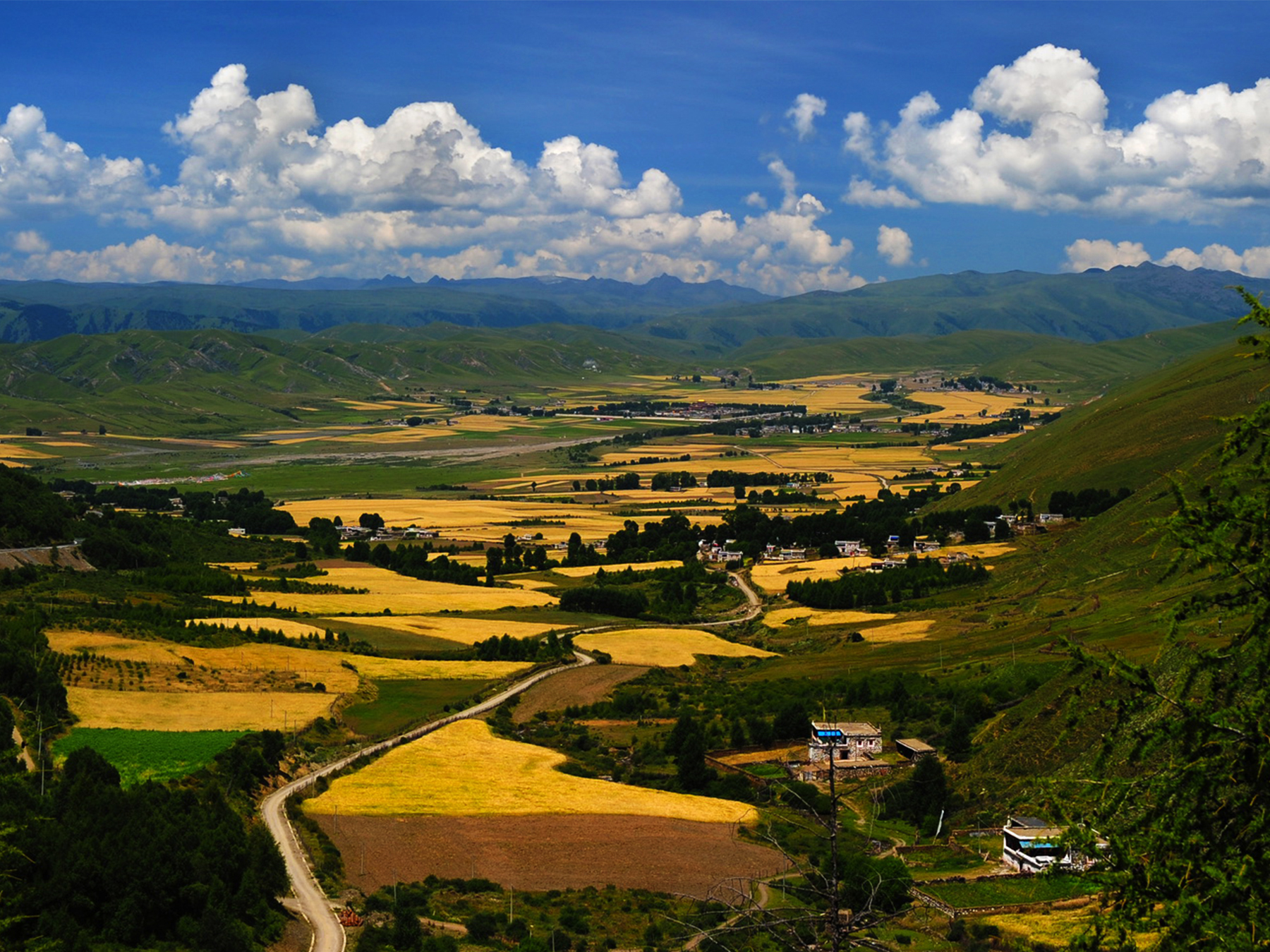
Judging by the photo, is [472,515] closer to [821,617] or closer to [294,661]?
[821,617]

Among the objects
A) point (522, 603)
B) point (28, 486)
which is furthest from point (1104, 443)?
point (28, 486)

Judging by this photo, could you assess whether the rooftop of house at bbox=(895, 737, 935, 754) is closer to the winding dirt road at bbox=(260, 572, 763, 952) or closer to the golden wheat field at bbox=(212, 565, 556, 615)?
the winding dirt road at bbox=(260, 572, 763, 952)

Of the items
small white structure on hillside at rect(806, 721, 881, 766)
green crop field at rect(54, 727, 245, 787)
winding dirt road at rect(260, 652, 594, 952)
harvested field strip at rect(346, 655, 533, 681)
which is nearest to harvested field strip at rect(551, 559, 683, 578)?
harvested field strip at rect(346, 655, 533, 681)

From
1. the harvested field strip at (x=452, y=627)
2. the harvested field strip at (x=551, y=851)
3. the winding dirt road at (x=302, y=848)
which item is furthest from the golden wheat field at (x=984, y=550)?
the harvested field strip at (x=551, y=851)

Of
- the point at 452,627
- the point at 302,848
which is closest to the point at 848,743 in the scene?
the point at 302,848

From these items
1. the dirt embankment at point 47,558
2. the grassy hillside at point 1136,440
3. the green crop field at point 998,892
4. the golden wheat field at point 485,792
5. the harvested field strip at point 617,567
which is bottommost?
the harvested field strip at point 617,567

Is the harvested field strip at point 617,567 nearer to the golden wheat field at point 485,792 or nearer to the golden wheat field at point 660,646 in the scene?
the golden wheat field at point 660,646
